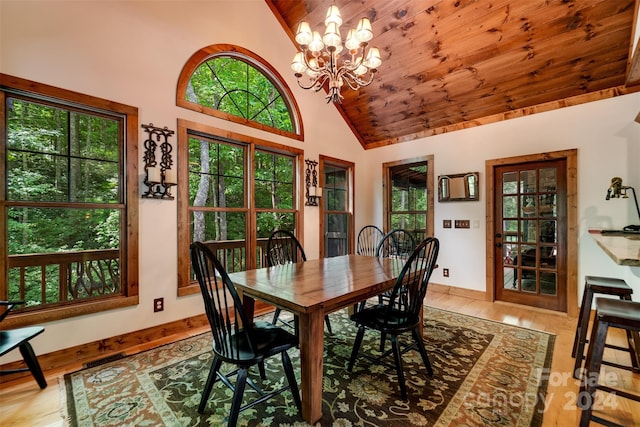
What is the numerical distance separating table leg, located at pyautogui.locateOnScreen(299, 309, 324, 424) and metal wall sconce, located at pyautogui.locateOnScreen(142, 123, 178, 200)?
202 centimetres

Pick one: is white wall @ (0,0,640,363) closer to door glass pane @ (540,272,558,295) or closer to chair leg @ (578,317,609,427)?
door glass pane @ (540,272,558,295)

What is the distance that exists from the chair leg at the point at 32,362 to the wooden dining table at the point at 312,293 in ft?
4.65

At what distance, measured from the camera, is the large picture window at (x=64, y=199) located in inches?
84.8

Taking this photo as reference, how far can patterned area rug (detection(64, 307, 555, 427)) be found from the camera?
1.63m

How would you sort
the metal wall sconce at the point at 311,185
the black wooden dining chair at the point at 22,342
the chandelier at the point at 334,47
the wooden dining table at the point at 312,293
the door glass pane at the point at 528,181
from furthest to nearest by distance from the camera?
the metal wall sconce at the point at 311,185 < the door glass pane at the point at 528,181 < the chandelier at the point at 334,47 < the black wooden dining chair at the point at 22,342 < the wooden dining table at the point at 312,293

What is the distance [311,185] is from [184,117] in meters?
1.91

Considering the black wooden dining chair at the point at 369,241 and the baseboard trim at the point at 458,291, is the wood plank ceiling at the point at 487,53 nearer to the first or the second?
the black wooden dining chair at the point at 369,241

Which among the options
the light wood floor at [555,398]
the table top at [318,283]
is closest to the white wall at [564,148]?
the light wood floor at [555,398]

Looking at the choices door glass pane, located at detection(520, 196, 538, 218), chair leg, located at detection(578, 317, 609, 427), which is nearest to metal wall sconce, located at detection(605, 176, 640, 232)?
door glass pane, located at detection(520, 196, 538, 218)

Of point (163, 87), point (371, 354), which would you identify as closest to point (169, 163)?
point (163, 87)

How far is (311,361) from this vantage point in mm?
1537

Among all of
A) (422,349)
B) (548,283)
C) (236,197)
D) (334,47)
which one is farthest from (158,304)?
(548,283)

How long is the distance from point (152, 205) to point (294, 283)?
5.75ft

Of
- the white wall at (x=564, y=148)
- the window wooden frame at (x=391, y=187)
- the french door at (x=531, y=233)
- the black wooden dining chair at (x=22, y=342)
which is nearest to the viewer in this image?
the black wooden dining chair at (x=22, y=342)
